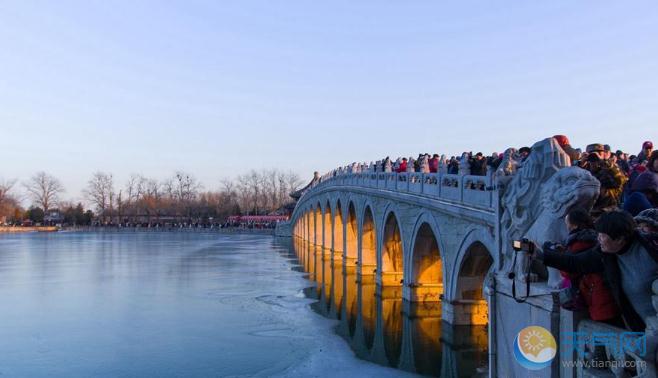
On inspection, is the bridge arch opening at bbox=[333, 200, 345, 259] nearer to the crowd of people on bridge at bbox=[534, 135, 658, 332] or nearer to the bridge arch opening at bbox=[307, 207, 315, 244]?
the bridge arch opening at bbox=[307, 207, 315, 244]

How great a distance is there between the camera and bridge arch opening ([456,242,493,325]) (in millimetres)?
13523

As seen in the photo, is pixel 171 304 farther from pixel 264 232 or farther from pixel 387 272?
pixel 264 232

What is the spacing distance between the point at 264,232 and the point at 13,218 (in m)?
41.2

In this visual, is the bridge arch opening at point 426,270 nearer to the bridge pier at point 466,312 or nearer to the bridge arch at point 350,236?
the bridge pier at point 466,312

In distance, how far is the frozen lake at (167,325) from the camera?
11.2 metres

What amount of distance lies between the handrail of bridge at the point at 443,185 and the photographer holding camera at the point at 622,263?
4.28 m

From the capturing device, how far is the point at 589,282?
15.1 feet

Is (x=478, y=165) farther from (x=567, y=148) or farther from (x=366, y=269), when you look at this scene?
(x=366, y=269)

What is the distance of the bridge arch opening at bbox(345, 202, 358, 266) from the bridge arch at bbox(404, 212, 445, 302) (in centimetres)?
1145

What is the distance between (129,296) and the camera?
19969 millimetres

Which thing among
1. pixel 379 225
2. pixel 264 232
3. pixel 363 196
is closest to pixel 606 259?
pixel 379 225

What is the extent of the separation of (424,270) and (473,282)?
12.7ft

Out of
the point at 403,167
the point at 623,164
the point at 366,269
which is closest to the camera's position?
the point at 623,164

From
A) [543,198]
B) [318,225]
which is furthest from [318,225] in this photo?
[543,198]
